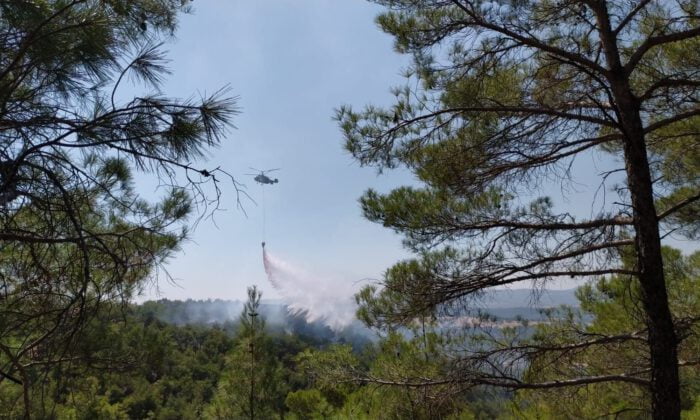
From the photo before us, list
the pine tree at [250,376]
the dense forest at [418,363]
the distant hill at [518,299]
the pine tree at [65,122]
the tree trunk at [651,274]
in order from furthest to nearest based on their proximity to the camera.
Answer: the pine tree at [250,376]
the dense forest at [418,363]
the distant hill at [518,299]
the tree trunk at [651,274]
the pine tree at [65,122]

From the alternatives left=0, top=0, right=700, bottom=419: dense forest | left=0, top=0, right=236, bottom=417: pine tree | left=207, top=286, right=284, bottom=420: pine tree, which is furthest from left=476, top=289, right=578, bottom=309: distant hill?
left=207, top=286, right=284, bottom=420: pine tree

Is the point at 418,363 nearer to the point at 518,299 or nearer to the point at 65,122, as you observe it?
the point at 518,299

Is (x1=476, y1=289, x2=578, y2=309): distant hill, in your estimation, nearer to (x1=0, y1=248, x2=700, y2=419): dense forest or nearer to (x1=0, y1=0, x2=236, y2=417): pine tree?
(x1=0, y1=248, x2=700, y2=419): dense forest

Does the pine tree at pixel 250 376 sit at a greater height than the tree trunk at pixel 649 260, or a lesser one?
lesser

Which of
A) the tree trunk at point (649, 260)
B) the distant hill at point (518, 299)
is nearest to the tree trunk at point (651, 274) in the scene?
the tree trunk at point (649, 260)

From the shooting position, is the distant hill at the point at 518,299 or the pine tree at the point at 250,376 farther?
the pine tree at the point at 250,376

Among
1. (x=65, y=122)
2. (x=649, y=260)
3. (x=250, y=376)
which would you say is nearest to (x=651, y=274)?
(x=649, y=260)

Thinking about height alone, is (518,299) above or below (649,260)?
below

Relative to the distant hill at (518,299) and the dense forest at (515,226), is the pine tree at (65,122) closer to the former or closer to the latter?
the dense forest at (515,226)

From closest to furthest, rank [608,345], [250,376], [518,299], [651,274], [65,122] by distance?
1. [65,122]
2. [651,274]
3. [518,299]
4. [608,345]
5. [250,376]

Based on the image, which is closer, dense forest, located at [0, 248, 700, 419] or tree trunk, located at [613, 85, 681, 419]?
tree trunk, located at [613, 85, 681, 419]

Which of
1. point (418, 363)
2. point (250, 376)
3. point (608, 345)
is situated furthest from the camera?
point (250, 376)

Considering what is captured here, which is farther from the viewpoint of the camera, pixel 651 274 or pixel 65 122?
pixel 651 274

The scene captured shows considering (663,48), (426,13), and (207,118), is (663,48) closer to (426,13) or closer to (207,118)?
(426,13)
